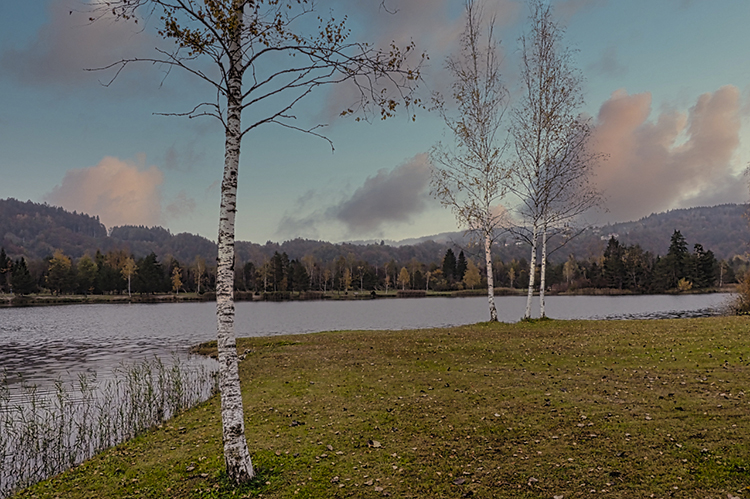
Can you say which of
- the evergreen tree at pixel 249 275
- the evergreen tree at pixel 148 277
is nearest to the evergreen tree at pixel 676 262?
the evergreen tree at pixel 249 275

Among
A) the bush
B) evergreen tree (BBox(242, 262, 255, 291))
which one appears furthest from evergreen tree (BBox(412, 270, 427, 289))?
the bush

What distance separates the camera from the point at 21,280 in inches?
3861

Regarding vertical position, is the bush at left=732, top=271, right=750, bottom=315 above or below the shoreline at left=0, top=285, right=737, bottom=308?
above

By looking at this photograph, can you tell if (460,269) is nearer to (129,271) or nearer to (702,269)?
(702,269)

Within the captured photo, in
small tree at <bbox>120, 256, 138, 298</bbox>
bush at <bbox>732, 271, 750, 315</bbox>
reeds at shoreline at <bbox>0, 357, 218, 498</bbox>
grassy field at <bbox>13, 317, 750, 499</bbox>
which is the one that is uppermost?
small tree at <bbox>120, 256, 138, 298</bbox>

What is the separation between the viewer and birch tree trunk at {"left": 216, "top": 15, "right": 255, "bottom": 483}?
628 cm

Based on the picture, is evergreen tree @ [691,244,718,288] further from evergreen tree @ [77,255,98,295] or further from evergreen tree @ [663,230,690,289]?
evergreen tree @ [77,255,98,295]

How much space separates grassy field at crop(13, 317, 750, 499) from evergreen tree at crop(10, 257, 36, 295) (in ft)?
367

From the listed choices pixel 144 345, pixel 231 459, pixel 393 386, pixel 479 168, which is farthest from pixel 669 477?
pixel 144 345

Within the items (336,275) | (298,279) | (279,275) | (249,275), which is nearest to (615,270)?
(336,275)

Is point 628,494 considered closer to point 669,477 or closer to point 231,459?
point 669,477

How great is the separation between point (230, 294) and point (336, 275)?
447 feet

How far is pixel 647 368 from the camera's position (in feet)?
41.8

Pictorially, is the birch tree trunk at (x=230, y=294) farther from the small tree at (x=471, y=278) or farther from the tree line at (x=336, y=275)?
the small tree at (x=471, y=278)
